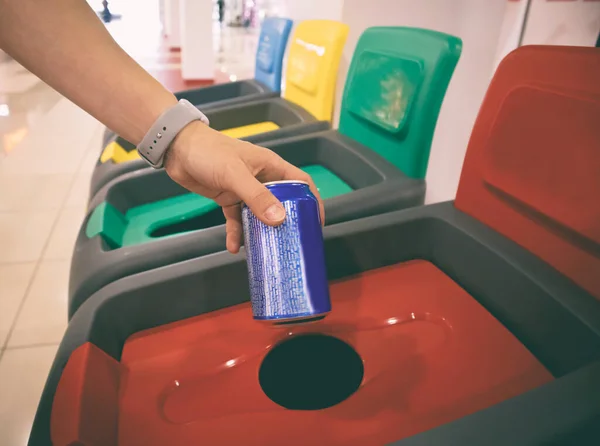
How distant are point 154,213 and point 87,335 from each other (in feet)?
1.74

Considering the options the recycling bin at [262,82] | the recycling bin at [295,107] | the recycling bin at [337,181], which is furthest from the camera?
the recycling bin at [262,82]

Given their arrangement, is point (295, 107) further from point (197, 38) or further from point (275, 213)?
point (197, 38)

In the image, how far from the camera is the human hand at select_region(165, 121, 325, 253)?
1.70 ft

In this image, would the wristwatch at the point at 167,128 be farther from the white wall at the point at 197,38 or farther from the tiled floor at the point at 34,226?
the white wall at the point at 197,38

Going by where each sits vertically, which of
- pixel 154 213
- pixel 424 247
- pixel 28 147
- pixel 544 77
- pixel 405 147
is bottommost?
pixel 28 147

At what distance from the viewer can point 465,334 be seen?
67 cm

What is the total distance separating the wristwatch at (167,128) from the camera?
0.60m

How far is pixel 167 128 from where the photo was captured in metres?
0.61

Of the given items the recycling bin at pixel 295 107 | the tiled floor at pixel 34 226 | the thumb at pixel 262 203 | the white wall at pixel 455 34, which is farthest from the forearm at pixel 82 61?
the white wall at pixel 455 34

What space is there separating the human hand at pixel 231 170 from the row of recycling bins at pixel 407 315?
14 centimetres

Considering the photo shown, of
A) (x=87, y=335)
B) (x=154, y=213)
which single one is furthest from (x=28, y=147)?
(x=87, y=335)

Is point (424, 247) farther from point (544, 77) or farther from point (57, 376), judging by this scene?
point (57, 376)

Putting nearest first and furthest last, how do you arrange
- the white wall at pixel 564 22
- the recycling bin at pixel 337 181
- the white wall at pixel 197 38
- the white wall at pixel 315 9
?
the recycling bin at pixel 337 181
the white wall at pixel 564 22
the white wall at pixel 315 9
the white wall at pixel 197 38

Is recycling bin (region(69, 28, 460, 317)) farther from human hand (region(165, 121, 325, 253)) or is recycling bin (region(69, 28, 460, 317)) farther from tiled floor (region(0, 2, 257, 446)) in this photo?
tiled floor (region(0, 2, 257, 446))
